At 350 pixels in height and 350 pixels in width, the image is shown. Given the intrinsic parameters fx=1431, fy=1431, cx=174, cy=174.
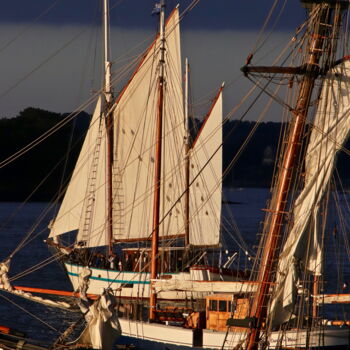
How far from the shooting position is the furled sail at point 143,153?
6219 centimetres

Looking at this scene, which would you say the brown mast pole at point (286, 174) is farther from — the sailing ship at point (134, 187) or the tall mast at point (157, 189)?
the sailing ship at point (134, 187)

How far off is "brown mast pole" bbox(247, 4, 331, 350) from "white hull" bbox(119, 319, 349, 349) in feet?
9.08

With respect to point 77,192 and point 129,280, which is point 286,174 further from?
point 77,192

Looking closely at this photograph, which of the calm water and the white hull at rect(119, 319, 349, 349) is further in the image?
the calm water

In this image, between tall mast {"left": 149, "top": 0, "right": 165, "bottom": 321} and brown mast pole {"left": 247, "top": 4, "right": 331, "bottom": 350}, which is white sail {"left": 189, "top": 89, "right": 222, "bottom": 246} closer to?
tall mast {"left": 149, "top": 0, "right": 165, "bottom": 321}

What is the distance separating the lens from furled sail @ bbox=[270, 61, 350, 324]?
119ft

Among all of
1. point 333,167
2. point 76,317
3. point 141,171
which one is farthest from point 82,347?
point 141,171

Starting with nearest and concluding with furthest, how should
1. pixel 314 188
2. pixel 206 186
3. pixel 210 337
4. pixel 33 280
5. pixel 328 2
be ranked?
pixel 328 2 → pixel 314 188 → pixel 210 337 → pixel 206 186 → pixel 33 280

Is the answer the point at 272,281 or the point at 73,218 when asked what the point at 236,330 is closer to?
the point at 272,281

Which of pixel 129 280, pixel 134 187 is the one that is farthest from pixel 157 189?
pixel 134 187

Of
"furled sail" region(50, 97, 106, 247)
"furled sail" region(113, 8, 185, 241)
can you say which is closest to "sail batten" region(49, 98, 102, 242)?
"furled sail" region(50, 97, 106, 247)

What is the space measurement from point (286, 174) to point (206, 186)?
106ft

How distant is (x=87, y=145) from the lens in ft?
218

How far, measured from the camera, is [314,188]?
36.3m
